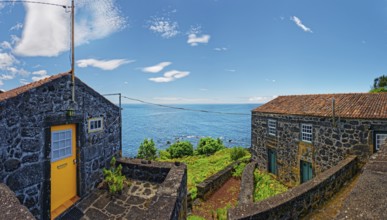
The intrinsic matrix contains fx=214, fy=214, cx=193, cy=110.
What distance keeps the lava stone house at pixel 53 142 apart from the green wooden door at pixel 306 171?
1204 centimetres

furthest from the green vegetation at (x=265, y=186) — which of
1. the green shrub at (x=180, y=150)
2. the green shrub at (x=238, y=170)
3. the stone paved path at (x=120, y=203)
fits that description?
the green shrub at (x=180, y=150)

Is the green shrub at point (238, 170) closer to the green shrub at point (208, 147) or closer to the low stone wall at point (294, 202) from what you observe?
the low stone wall at point (294, 202)

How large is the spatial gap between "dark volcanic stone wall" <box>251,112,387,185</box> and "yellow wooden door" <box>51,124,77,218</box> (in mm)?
12822

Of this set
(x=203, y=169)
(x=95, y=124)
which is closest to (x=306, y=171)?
(x=203, y=169)

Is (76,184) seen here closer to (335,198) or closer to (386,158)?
(386,158)

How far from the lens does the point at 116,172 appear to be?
7.80 meters

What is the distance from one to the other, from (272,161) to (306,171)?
2.98 m

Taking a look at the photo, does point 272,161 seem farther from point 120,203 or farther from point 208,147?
point 120,203

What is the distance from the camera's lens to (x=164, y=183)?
240 inches

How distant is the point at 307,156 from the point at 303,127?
1837 mm

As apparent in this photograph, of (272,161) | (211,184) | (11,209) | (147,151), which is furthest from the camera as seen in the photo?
(147,151)

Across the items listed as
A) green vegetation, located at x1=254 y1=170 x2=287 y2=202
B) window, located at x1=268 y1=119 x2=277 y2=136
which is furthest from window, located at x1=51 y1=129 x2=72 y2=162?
window, located at x1=268 y1=119 x2=277 y2=136

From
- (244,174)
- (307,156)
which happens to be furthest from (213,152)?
(307,156)

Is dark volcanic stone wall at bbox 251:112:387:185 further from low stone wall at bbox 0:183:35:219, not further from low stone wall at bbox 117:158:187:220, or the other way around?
low stone wall at bbox 0:183:35:219
